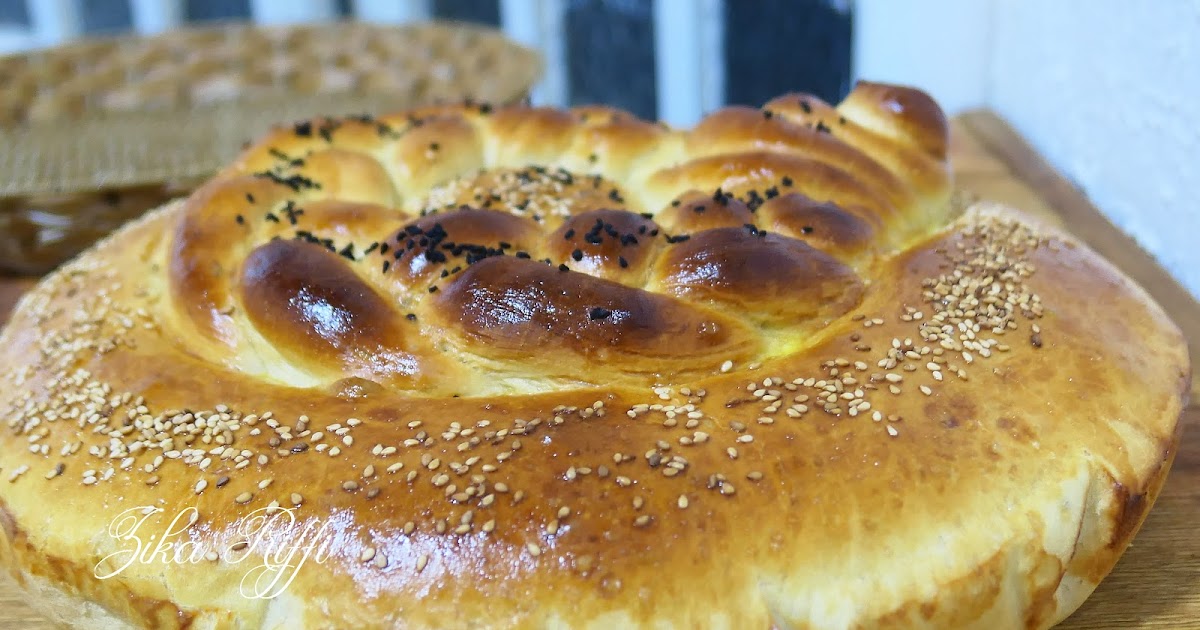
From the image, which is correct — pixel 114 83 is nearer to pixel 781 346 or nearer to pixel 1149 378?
pixel 781 346

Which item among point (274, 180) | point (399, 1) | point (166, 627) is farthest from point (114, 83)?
point (166, 627)

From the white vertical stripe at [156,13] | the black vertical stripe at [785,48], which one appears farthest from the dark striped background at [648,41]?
the white vertical stripe at [156,13]

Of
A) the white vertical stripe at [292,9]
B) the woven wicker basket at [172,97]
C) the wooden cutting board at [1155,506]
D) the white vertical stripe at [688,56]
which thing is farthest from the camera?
the white vertical stripe at [292,9]

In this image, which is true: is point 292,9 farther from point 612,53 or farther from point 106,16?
point 612,53

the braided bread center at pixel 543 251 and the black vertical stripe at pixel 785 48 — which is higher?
the braided bread center at pixel 543 251

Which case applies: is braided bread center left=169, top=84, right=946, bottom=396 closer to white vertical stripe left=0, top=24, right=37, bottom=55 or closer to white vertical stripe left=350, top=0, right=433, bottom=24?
white vertical stripe left=350, top=0, right=433, bottom=24

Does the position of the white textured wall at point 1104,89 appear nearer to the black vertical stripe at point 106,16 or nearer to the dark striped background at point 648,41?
the dark striped background at point 648,41
